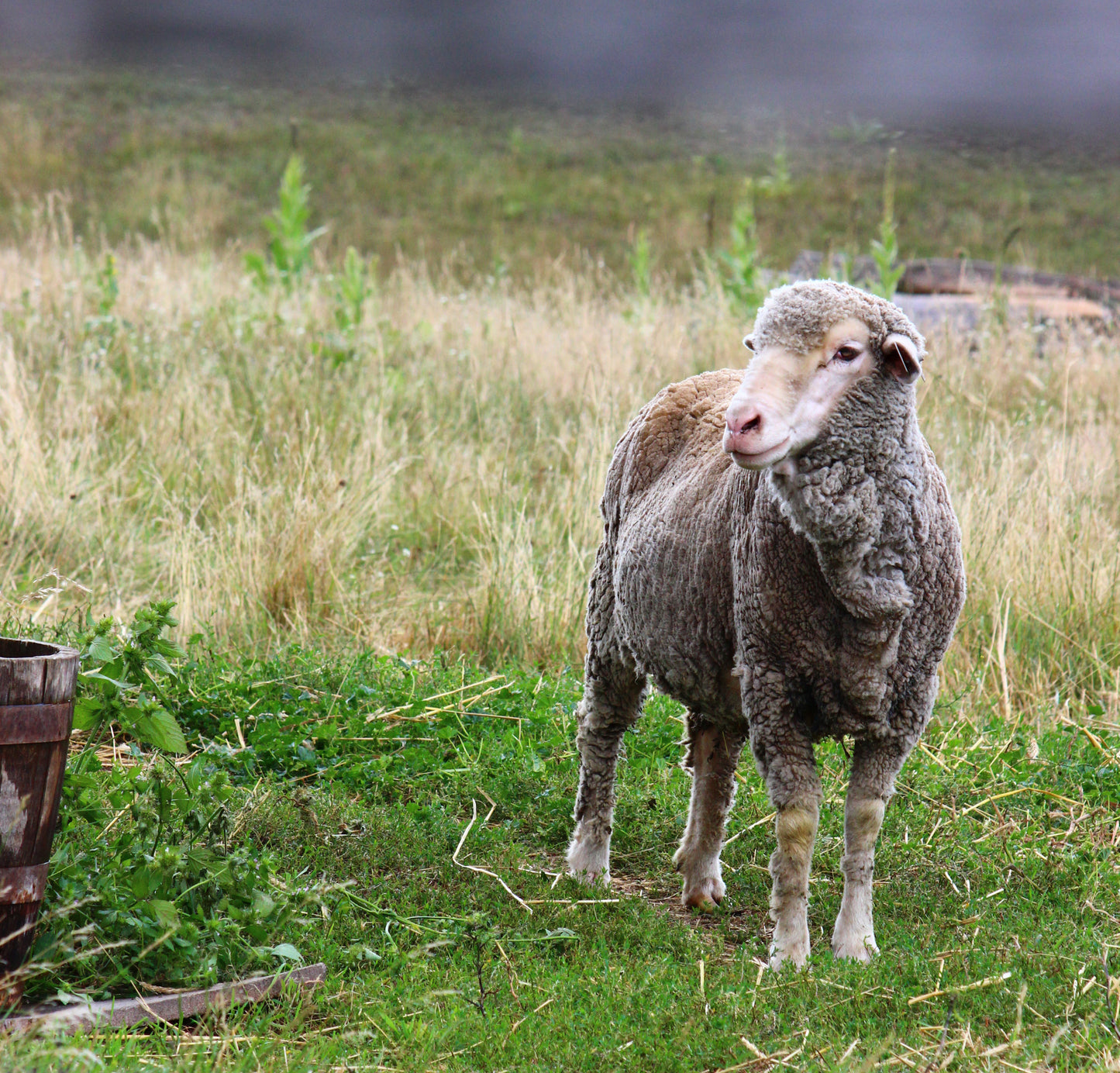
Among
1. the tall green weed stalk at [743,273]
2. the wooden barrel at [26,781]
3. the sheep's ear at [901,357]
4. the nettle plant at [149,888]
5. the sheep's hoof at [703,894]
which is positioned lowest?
the sheep's hoof at [703,894]

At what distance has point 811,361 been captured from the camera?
266cm

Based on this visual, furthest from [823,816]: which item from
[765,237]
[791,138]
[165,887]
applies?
[791,138]

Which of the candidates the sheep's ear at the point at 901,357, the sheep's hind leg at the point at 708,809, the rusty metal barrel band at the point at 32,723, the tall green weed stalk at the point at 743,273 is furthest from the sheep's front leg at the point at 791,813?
the tall green weed stalk at the point at 743,273

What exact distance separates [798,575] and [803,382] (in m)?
0.51

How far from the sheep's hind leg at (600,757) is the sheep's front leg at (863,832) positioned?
0.89 m

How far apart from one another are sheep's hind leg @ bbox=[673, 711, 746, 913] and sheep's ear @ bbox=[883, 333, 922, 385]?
1.37 metres

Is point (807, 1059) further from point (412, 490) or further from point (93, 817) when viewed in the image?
point (412, 490)

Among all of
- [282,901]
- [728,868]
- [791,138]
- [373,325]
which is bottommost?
[728,868]

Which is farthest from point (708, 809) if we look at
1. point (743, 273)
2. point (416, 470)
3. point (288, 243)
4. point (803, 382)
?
point (288, 243)

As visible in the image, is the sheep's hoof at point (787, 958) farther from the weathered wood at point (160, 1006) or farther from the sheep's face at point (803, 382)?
the sheep's face at point (803, 382)

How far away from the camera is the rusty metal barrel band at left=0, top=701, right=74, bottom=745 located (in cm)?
251

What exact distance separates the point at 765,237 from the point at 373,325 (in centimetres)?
1746

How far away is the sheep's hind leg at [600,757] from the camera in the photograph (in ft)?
12.5

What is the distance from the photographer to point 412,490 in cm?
698
